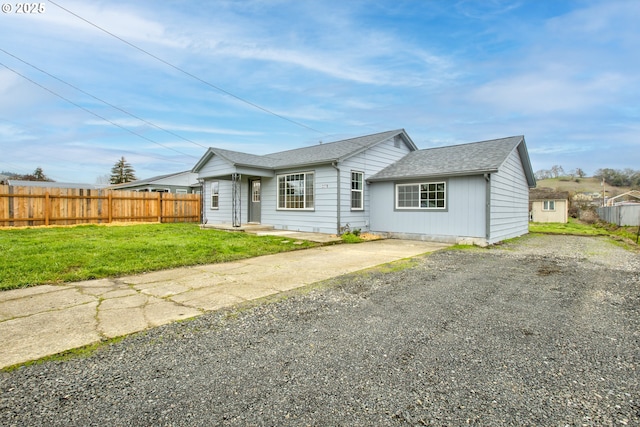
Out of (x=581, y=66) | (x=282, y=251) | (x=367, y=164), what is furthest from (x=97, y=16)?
(x=581, y=66)

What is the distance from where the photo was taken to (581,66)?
1378 cm

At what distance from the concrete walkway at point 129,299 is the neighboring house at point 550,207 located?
2772cm

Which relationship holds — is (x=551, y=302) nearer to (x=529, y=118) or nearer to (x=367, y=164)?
(x=367, y=164)

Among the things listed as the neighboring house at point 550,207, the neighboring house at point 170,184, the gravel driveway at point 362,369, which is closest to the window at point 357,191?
the gravel driveway at point 362,369

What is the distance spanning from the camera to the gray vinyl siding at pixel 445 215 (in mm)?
10539

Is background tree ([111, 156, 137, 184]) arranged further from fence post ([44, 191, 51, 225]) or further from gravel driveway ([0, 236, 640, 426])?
gravel driveway ([0, 236, 640, 426])

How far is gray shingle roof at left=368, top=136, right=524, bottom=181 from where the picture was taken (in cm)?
1061

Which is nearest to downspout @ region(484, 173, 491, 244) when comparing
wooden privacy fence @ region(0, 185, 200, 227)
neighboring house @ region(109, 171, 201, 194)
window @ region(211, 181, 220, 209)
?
window @ region(211, 181, 220, 209)

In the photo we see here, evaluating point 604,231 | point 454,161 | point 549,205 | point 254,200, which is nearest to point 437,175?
point 454,161

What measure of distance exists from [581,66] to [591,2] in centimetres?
582

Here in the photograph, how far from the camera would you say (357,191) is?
42.3 ft

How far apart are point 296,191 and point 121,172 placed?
5188 cm

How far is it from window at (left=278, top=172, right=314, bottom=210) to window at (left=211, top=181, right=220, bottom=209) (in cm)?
478

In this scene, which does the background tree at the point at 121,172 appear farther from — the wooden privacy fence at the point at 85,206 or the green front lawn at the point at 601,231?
the green front lawn at the point at 601,231
